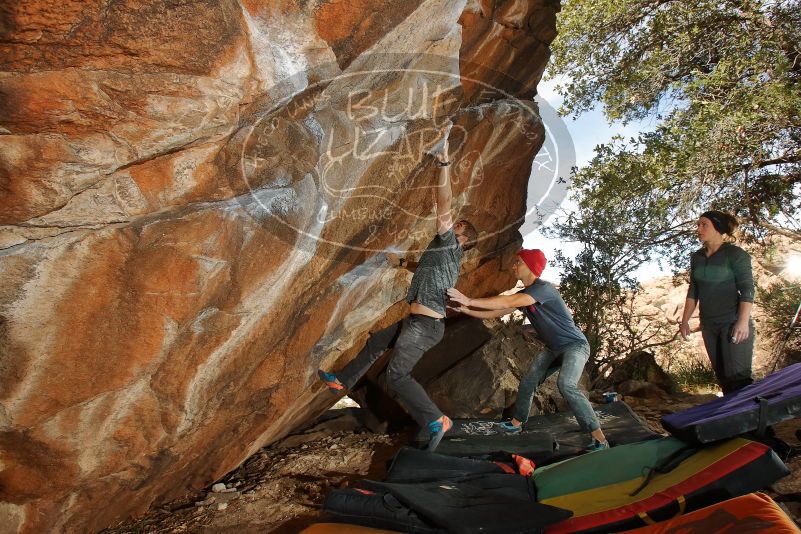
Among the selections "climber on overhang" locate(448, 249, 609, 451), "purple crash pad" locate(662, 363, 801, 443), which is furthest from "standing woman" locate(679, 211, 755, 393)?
"climber on overhang" locate(448, 249, 609, 451)

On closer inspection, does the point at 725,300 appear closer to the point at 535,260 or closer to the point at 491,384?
the point at 535,260

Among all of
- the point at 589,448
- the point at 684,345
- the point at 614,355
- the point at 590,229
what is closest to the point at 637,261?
the point at 590,229

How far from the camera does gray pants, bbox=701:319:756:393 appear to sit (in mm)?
3932

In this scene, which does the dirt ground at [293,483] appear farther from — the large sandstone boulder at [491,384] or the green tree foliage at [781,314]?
the green tree foliage at [781,314]

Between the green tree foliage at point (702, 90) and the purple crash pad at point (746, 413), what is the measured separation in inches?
132

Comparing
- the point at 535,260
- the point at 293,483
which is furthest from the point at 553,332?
the point at 293,483

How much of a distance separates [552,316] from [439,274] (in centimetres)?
112

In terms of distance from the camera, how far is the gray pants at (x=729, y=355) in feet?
12.9

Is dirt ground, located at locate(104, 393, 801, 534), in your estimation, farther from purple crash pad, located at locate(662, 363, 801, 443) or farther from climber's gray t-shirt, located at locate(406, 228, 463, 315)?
climber's gray t-shirt, located at locate(406, 228, 463, 315)

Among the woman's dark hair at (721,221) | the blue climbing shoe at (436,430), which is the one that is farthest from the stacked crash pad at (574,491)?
the woman's dark hair at (721,221)

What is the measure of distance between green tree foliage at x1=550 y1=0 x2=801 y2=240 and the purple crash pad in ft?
11.0

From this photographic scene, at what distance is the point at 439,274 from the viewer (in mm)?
4125

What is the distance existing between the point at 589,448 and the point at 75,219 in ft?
13.8

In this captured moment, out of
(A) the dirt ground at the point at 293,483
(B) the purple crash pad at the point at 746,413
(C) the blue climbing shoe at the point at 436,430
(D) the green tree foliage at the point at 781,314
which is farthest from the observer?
(D) the green tree foliage at the point at 781,314
